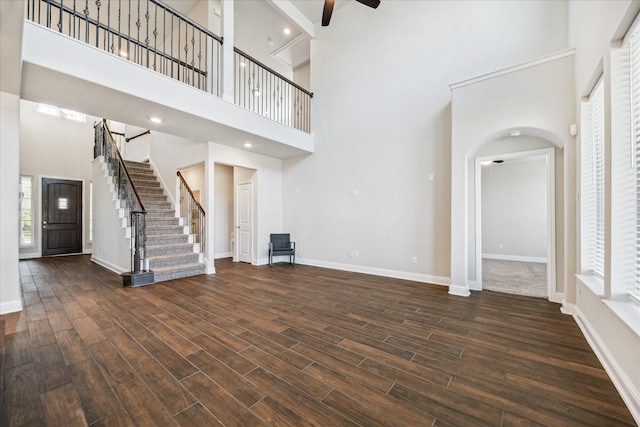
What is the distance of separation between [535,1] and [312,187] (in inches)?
193

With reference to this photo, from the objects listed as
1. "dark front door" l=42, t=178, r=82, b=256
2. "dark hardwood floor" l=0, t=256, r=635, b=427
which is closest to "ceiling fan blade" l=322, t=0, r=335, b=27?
"dark hardwood floor" l=0, t=256, r=635, b=427

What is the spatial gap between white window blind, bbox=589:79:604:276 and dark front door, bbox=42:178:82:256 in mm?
11808

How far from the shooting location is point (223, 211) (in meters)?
7.80

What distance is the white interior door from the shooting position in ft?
21.8

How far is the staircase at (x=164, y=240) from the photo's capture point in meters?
5.02

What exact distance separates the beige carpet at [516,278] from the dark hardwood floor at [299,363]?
57 centimetres

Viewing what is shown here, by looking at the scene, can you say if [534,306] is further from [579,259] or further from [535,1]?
[535,1]

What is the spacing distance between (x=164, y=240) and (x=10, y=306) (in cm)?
253

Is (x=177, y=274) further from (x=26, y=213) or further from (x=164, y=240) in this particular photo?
(x=26, y=213)

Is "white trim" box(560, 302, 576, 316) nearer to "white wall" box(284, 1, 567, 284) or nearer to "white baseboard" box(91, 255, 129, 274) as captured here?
"white wall" box(284, 1, 567, 284)

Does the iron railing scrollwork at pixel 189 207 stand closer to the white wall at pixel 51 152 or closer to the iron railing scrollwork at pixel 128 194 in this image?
the iron railing scrollwork at pixel 128 194

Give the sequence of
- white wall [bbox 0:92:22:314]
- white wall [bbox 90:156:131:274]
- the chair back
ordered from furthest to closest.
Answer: the chair back, white wall [bbox 90:156:131:274], white wall [bbox 0:92:22:314]

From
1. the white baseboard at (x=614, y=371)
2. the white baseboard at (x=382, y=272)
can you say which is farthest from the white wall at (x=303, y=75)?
the white baseboard at (x=614, y=371)

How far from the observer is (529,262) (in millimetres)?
6910
